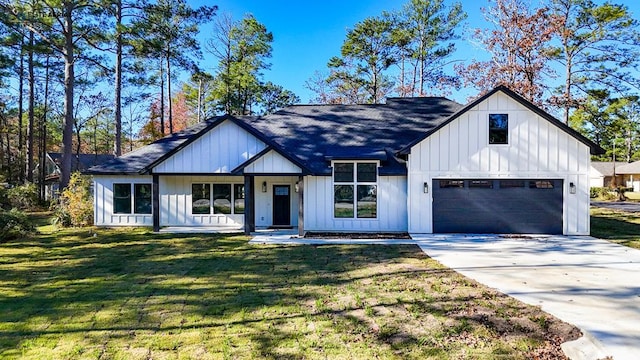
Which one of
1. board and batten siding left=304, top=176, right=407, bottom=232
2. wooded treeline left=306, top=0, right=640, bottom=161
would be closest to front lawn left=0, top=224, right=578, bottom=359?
board and batten siding left=304, top=176, right=407, bottom=232

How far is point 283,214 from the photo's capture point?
14102 millimetres

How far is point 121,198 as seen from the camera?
47.2ft

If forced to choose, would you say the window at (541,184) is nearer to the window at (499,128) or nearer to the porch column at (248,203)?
the window at (499,128)

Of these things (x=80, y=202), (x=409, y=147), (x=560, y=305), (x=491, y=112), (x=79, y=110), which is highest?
(x=79, y=110)

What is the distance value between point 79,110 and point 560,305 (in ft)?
118

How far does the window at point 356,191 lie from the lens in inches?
510

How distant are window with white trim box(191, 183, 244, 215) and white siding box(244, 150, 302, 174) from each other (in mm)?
2427

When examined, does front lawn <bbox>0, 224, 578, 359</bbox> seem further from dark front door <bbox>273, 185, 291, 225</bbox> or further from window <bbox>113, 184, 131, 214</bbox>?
window <bbox>113, 184, 131, 214</bbox>

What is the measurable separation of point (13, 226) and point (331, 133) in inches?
458

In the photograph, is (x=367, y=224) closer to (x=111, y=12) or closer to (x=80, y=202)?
(x=80, y=202)

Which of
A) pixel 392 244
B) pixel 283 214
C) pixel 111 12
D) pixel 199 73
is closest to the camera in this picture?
pixel 392 244

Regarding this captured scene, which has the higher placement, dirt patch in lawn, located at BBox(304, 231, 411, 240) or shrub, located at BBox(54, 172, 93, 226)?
shrub, located at BBox(54, 172, 93, 226)

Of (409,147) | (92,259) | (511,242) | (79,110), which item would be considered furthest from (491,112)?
(79,110)

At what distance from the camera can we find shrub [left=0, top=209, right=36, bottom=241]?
36.7 feet
